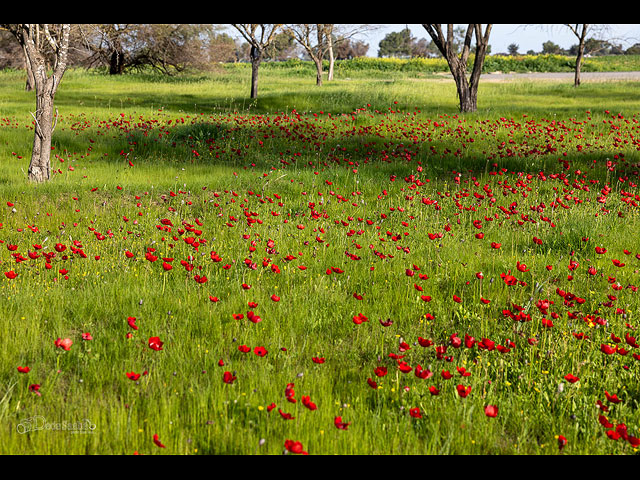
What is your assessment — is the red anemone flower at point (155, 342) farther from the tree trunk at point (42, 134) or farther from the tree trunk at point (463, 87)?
the tree trunk at point (463, 87)

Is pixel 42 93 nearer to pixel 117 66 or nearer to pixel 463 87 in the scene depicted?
pixel 463 87

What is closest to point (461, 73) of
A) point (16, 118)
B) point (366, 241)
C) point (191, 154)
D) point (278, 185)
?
point (191, 154)

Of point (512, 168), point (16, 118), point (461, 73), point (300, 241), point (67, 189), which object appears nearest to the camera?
point (300, 241)

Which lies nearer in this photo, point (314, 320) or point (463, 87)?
point (314, 320)

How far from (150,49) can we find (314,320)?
43.2 metres

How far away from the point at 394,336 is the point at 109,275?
247 cm

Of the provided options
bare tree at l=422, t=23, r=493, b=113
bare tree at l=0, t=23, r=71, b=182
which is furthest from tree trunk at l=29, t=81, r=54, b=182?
bare tree at l=422, t=23, r=493, b=113

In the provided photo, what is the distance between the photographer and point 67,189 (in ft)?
24.7

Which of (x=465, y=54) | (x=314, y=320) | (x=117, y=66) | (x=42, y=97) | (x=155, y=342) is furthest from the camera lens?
(x=117, y=66)

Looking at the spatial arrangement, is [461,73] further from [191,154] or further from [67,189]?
[67,189]

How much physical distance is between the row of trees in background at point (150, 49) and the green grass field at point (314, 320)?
1423 millimetres

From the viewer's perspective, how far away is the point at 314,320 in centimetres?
362

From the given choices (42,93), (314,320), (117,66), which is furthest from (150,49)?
(314,320)

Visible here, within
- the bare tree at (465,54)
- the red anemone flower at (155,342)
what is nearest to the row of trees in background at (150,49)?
the bare tree at (465,54)
